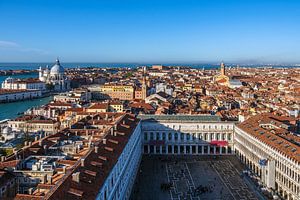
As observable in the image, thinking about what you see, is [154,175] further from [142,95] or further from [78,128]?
[142,95]

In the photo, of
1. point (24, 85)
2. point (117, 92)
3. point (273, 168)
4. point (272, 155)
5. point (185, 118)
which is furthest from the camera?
point (24, 85)

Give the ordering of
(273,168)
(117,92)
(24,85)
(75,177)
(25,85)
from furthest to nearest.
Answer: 1. (24,85)
2. (25,85)
3. (117,92)
4. (273,168)
5. (75,177)

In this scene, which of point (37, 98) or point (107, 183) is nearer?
point (107, 183)

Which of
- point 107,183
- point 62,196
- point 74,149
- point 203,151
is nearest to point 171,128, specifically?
point 203,151

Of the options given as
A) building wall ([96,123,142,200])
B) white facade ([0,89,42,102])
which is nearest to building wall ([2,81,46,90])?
white facade ([0,89,42,102])

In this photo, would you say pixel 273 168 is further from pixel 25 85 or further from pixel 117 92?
pixel 25 85

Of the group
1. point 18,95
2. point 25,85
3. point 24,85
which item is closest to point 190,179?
point 18,95
